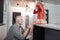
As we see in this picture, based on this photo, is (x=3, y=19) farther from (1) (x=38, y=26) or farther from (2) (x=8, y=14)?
(1) (x=38, y=26)

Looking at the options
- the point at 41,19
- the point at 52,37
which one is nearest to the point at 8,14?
the point at 41,19

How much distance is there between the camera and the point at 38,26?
168cm

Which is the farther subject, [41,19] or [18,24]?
[18,24]

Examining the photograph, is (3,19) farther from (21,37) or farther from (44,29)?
(44,29)

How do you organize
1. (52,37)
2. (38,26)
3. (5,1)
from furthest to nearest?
1. (5,1)
2. (38,26)
3. (52,37)

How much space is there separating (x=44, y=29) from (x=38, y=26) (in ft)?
0.28

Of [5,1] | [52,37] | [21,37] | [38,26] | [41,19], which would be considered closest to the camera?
[52,37]

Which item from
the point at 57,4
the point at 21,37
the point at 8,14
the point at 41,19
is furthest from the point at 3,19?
the point at 57,4

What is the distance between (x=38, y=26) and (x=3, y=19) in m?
0.92

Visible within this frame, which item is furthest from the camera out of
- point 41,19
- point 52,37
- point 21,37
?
point 21,37

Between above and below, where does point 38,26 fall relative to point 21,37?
above

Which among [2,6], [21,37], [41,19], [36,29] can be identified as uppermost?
[2,6]

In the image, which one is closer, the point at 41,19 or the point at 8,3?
the point at 41,19

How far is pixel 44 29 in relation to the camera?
5.55 feet
